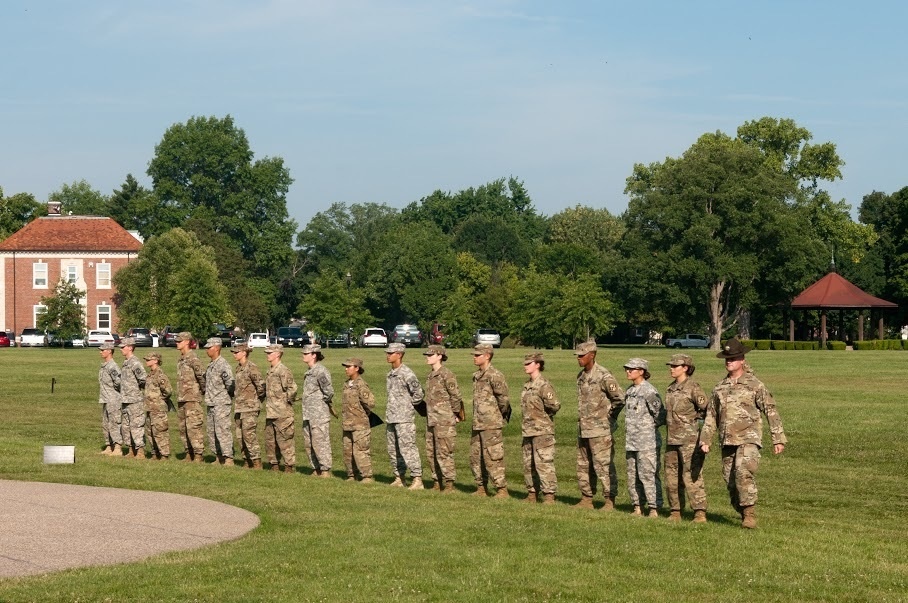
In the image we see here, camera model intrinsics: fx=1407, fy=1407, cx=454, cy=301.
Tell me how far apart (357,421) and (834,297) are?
78.1m

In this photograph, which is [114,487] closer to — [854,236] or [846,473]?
[846,473]

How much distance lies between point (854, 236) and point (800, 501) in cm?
9461

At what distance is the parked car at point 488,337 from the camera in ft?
342

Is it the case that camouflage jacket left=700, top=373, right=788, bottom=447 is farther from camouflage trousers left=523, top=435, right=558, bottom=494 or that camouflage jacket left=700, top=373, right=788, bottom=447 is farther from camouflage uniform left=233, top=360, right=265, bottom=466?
camouflage uniform left=233, top=360, right=265, bottom=466

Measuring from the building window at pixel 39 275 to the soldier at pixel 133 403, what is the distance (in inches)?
4084

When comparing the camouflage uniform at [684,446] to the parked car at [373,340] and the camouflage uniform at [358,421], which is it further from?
the parked car at [373,340]

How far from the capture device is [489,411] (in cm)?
1906

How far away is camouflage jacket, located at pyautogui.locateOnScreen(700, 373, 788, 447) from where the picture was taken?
52.7 ft

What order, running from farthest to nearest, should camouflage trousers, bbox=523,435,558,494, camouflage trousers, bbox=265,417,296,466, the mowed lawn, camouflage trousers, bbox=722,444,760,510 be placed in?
camouflage trousers, bbox=265,417,296,466
camouflage trousers, bbox=523,435,558,494
camouflage trousers, bbox=722,444,760,510
the mowed lawn

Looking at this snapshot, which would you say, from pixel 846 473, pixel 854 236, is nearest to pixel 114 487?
pixel 846 473

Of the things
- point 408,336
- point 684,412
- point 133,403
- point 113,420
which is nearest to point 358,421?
point 133,403

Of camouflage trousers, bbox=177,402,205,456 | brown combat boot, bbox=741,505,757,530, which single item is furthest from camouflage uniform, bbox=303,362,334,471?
brown combat boot, bbox=741,505,757,530

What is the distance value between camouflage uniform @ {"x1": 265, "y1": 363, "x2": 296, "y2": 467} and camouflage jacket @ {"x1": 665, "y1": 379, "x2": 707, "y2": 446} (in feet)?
24.8

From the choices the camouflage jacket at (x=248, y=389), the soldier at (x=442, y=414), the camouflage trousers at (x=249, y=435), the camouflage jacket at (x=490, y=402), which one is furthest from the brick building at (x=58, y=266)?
the camouflage jacket at (x=490, y=402)
